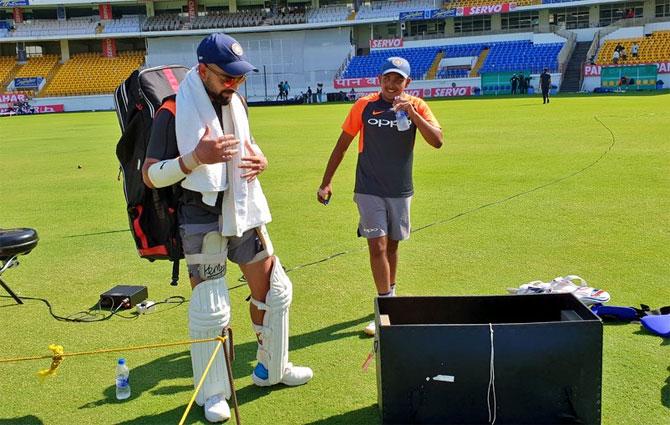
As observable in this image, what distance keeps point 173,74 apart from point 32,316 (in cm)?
282

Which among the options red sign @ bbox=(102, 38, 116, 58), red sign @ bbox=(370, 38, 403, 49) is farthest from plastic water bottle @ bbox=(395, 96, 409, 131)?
red sign @ bbox=(102, 38, 116, 58)

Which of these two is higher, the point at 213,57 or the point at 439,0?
the point at 439,0

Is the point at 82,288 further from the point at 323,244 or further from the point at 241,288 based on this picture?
the point at 323,244

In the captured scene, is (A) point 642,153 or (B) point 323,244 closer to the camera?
(B) point 323,244

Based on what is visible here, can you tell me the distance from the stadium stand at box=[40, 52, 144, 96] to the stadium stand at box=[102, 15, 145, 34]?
2.58 m

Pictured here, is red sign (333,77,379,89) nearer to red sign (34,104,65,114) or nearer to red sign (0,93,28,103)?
red sign (34,104,65,114)

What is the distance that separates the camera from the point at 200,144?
128 inches

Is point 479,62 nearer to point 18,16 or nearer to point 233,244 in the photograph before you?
point 18,16

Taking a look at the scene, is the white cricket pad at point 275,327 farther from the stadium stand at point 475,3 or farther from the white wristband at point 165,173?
the stadium stand at point 475,3

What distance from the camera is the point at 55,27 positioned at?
58781mm

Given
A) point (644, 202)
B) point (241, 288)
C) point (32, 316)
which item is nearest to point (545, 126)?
point (644, 202)

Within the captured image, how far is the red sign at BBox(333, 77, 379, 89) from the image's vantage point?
1823 inches

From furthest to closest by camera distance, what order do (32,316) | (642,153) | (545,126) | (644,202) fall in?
(545,126) < (642,153) < (644,202) < (32,316)

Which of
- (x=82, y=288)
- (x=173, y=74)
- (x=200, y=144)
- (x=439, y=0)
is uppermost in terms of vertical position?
(x=439, y=0)
